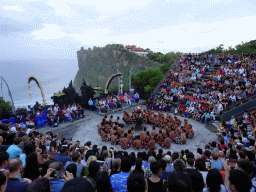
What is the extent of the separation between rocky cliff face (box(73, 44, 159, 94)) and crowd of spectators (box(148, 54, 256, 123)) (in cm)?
2288

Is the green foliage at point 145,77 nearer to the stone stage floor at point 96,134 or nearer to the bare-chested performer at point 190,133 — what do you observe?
the stone stage floor at point 96,134

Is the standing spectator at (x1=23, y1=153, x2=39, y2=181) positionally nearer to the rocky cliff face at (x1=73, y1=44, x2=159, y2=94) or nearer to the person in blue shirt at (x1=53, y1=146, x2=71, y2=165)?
the person in blue shirt at (x1=53, y1=146, x2=71, y2=165)

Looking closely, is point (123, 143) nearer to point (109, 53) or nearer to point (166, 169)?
point (166, 169)

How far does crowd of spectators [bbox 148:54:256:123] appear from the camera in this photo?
13078 millimetres

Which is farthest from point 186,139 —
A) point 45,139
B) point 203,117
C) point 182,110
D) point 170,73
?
point 170,73

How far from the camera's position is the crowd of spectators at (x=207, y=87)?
1308 cm

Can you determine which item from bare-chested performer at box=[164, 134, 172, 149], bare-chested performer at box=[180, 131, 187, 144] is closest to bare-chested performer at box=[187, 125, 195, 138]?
bare-chested performer at box=[180, 131, 187, 144]

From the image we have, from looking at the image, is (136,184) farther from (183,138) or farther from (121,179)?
(183,138)

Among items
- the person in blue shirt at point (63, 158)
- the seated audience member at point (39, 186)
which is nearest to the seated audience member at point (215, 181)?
the seated audience member at point (39, 186)

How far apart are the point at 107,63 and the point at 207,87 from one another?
48954 millimetres

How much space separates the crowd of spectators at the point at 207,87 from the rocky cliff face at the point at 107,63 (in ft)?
75.1

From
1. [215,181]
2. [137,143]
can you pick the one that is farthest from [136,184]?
[137,143]

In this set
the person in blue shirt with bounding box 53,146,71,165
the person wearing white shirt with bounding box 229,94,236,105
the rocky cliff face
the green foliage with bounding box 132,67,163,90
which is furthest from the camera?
the rocky cliff face

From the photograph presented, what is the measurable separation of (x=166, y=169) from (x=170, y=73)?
17893mm
